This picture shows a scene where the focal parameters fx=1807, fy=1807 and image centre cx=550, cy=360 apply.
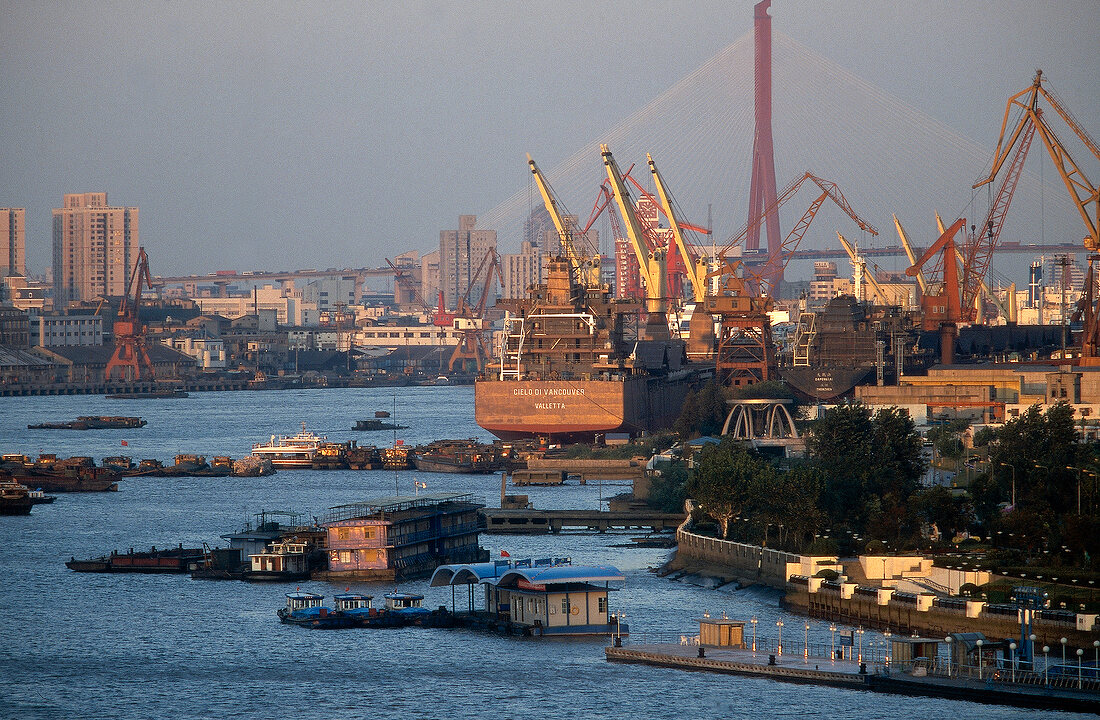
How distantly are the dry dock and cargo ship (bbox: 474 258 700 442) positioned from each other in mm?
39404

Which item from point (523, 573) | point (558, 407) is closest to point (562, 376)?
point (558, 407)

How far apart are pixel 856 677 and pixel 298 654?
9649mm

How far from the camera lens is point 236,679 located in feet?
93.5

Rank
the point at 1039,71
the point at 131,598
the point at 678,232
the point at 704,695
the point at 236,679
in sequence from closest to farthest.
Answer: the point at 704,695
the point at 236,679
the point at 131,598
the point at 1039,71
the point at 678,232

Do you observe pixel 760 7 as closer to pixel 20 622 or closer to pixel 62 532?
pixel 62 532

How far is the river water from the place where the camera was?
85.7ft

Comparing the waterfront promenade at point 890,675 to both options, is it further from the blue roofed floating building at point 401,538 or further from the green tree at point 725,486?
the green tree at point 725,486

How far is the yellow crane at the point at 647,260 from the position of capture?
315 feet

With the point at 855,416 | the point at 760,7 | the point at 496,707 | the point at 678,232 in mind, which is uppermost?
the point at 760,7

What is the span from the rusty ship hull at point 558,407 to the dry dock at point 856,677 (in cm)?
3934

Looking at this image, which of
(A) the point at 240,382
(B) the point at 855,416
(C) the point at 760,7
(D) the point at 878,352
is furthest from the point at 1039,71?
(A) the point at 240,382

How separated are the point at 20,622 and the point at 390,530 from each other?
24.3 ft

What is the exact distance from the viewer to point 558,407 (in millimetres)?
68812

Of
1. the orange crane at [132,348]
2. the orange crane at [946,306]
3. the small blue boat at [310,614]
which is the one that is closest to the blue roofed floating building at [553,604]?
the small blue boat at [310,614]
